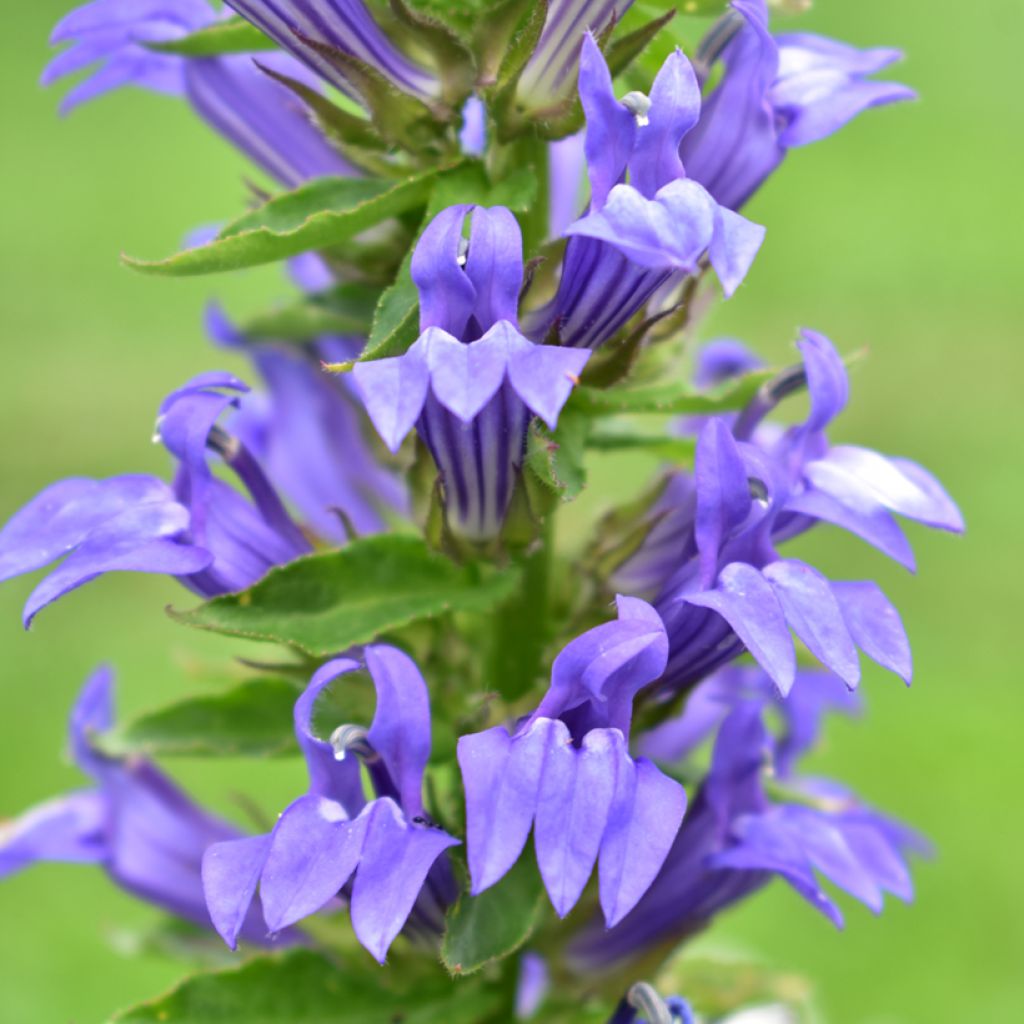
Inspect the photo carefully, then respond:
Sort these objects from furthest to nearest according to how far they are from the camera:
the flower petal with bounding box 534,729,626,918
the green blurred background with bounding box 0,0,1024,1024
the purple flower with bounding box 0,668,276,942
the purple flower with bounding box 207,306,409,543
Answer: the green blurred background with bounding box 0,0,1024,1024 < the purple flower with bounding box 207,306,409,543 < the purple flower with bounding box 0,668,276,942 < the flower petal with bounding box 534,729,626,918

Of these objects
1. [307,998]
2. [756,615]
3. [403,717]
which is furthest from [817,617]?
[307,998]

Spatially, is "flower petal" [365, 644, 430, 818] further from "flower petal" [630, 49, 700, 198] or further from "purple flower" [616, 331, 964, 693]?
"flower petal" [630, 49, 700, 198]

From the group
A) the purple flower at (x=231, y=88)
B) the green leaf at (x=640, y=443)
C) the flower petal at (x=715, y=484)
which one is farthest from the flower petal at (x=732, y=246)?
the purple flower at (x=231, y=88)

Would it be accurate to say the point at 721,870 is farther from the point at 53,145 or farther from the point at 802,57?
the point at 53,145

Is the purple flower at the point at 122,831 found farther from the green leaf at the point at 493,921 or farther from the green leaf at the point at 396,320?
the green leaf at the point at 396,320

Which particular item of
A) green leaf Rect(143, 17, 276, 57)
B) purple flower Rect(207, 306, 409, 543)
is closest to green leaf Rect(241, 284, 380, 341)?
purple flower Rect(207, 306, 409, 543)

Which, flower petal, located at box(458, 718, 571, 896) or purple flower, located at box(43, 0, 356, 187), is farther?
purple flower, located at box(43, 0, 356, 187)

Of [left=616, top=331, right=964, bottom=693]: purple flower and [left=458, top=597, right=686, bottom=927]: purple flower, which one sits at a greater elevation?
[left=616, top=331, right=964, bottom=693]: purple flower
